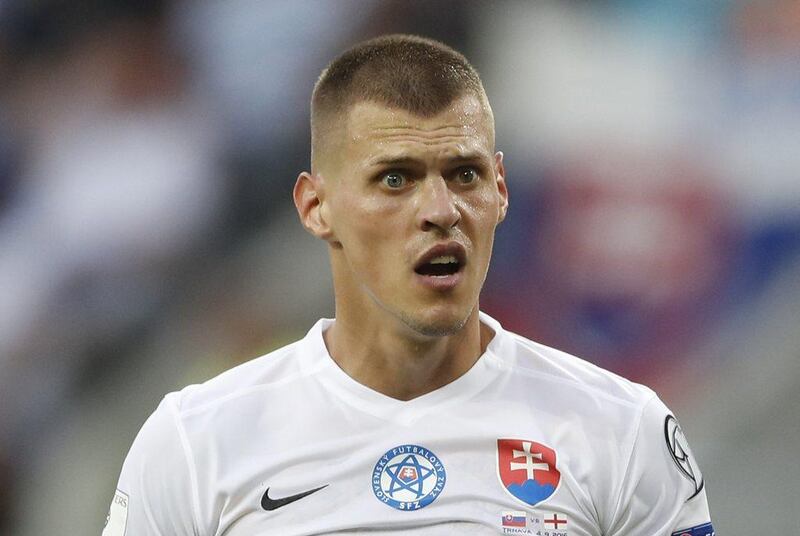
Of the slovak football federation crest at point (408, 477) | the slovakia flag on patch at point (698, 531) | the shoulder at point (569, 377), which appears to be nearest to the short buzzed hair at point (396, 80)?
the shoulder at point (569, 377)

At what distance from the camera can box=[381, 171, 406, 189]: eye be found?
2.33 meters

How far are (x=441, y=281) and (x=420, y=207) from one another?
0.15 metres

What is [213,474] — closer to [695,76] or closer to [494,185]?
[494,185]

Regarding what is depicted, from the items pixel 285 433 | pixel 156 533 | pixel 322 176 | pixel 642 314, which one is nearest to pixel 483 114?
pixel 322 176

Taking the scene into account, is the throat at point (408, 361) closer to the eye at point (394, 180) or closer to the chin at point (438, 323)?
the chin at point (438, 323)

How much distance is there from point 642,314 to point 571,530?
74.0 inches

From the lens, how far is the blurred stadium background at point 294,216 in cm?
400

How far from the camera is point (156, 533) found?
2379 mm

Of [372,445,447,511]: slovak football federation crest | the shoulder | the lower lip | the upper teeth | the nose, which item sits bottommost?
[372,445,447,511]: slovak football federation crest

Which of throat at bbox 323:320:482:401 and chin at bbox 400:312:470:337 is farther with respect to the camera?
throat at bbox 323:320:482:401

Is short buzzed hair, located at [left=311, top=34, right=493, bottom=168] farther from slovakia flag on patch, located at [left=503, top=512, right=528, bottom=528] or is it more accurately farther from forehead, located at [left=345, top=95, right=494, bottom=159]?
slovakia flag on patch, located at [left=503, top=512, right=528, bottom=528]

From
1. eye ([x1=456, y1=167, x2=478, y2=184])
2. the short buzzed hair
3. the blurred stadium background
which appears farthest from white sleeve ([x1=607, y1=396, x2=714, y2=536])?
the blurred stadium background

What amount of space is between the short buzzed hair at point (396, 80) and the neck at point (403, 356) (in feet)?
1.47

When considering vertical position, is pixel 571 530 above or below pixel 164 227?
below
